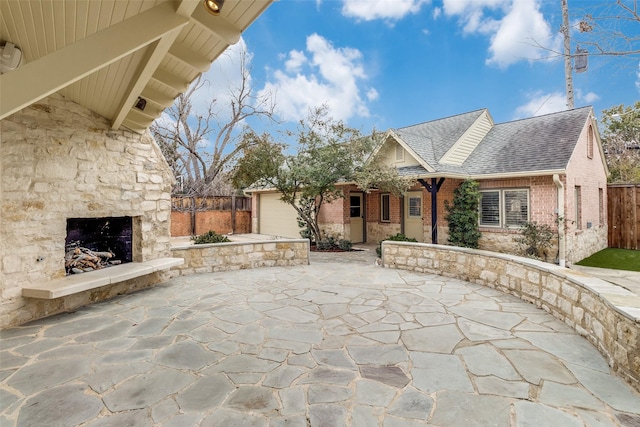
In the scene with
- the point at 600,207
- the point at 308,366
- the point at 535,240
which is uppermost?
the point at 600,207

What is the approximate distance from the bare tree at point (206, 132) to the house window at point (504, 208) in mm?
13758

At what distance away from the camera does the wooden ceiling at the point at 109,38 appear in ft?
6.93

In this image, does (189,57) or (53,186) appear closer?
(189,57)

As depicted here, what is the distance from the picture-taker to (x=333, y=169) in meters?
10.1

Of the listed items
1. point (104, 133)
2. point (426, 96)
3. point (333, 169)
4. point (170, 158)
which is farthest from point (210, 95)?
point (426, 96)

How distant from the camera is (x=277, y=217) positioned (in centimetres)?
1545

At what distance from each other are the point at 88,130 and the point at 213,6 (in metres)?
3.65

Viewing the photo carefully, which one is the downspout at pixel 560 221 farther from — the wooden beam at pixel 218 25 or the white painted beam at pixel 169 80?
the white painted beam at pixel 169 80

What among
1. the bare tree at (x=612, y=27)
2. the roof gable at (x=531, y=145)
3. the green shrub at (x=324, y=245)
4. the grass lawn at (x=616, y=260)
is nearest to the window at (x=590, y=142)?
the roof gable at (x=531, y=145)

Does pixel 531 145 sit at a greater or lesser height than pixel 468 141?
lesser

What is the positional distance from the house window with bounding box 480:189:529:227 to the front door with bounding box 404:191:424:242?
208cm

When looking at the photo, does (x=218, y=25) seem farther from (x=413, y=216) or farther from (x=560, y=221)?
(x=413, y=216)

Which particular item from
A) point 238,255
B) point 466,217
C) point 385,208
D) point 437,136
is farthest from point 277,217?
point 466,217

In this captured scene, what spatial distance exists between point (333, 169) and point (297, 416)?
8.51m
